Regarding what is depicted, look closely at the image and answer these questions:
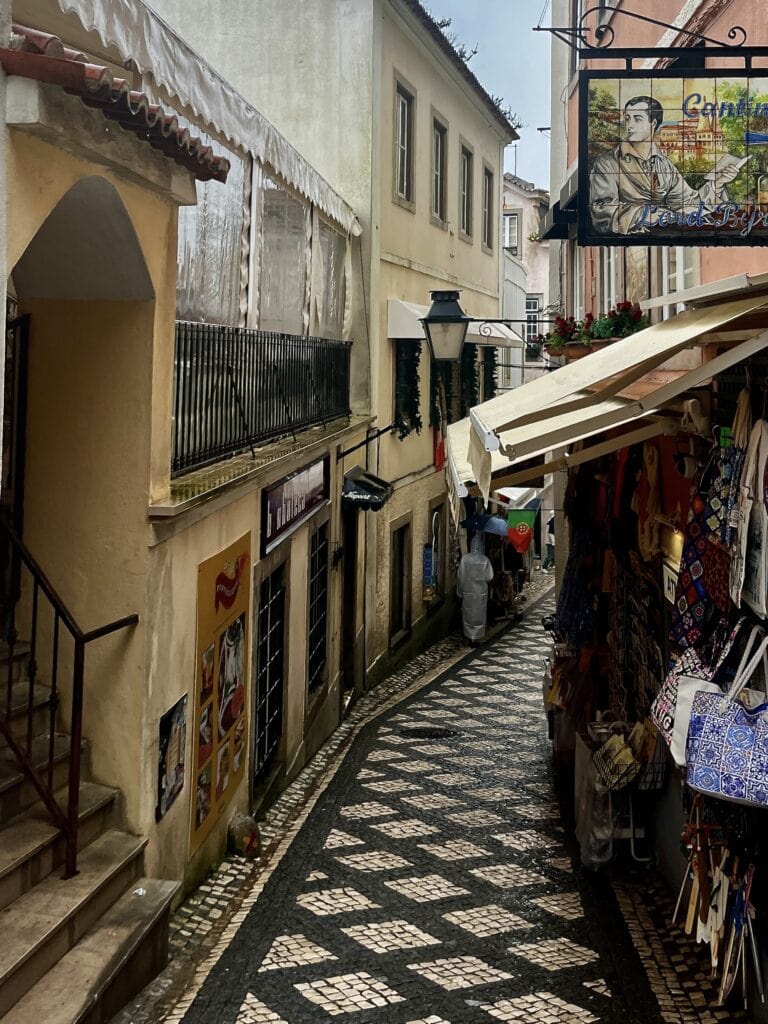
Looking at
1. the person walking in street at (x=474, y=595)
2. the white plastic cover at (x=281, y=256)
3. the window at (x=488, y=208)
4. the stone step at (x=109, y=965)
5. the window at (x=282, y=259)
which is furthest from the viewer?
the window at (x=488, y=208)

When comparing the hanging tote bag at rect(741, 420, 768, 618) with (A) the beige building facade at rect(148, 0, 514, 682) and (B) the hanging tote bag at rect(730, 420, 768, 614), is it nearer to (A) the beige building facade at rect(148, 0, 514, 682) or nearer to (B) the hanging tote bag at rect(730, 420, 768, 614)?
(B) the hanging tote bag at rect(730, 420, 768, 614)

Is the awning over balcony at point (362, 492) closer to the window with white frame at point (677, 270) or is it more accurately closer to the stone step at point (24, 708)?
the window with white frame at point (677, 270)

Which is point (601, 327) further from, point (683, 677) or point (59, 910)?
point (59, 910)

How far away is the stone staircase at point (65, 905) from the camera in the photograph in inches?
199

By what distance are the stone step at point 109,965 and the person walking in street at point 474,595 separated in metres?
14.2

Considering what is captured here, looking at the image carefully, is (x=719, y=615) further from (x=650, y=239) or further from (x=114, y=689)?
(x=114, y=689)

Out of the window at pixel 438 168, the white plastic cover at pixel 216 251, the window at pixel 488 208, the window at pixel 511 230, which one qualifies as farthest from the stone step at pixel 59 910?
the window at pixel 511 230

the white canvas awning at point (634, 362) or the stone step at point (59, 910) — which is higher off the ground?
the white canvas awning at point (634, 362)

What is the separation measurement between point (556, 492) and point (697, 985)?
33.4 feet

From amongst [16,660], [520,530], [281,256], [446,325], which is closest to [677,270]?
[446,325]

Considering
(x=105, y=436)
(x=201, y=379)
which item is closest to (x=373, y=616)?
(x=201, y=379)

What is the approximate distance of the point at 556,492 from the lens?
1612 centimetres

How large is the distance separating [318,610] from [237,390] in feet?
14.6

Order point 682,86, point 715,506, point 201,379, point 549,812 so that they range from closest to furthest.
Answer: point 715,506
point 682,86
point 201,379
point 549,812
